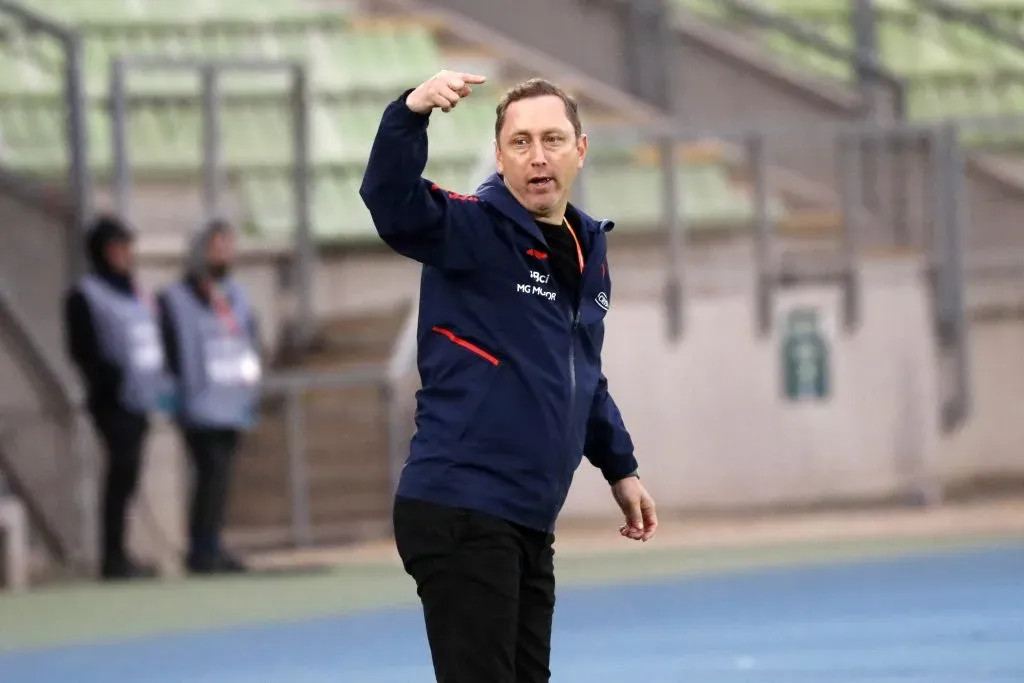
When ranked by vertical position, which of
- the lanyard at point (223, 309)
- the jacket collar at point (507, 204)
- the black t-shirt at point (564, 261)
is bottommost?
the lanyard at point (223, 309)

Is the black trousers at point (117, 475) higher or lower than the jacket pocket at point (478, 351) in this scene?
lower

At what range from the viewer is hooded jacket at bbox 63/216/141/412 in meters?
13.4

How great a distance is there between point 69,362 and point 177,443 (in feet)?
3.02

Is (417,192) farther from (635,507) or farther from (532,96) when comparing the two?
(635,507)

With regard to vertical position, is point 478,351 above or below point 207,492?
above

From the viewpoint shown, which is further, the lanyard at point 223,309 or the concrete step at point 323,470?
the concrete step at point 323,470

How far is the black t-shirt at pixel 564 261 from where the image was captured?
5375 mm

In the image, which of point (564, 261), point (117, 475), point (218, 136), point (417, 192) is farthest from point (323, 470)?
point (417, 192)

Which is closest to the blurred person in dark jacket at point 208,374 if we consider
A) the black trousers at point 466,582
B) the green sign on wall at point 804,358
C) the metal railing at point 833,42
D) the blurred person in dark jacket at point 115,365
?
the blurred person in dark jacket at point 115,365

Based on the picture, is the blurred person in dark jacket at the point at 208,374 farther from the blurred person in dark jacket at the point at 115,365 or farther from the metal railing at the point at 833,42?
the metal railing at the point at 833,42

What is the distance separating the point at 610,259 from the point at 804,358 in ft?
5.23

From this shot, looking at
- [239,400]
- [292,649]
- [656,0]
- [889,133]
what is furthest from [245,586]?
[656,0]

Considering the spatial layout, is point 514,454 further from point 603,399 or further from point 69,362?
point 69,362

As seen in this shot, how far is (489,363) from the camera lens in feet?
17.1
